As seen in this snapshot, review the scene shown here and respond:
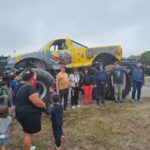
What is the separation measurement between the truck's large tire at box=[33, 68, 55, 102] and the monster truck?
1.72 meters

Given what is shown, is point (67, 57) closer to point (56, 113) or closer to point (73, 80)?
point (73, 80)

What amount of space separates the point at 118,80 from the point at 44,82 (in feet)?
10.2

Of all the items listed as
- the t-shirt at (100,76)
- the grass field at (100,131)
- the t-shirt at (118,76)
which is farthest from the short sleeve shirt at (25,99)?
the t-shirt at (118,76)

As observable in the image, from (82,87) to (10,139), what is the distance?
5.77 metres

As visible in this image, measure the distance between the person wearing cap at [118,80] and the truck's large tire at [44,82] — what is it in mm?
2815

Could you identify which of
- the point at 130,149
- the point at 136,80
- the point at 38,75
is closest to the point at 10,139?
the point at 130,149

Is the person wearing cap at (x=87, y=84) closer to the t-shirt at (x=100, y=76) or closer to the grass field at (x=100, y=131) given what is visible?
the t-shirt at (x=100, y=76)

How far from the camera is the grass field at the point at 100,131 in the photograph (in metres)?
7.29

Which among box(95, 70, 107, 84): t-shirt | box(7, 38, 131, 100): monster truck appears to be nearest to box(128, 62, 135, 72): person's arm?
box(7, 38, 131, 100): monster truck

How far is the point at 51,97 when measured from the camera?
7.21 meters

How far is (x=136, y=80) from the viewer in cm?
1376

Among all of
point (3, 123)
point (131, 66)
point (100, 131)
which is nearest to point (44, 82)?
point (100, 131)

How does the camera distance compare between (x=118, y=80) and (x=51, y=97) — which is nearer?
(x=51, y=97)

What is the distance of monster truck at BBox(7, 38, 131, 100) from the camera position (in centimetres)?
1359
